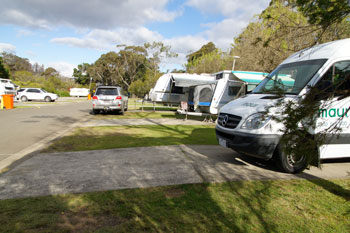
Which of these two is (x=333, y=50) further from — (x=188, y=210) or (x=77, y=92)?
(x=77, y=92)

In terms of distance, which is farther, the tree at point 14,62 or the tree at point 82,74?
the tree at point 82,74

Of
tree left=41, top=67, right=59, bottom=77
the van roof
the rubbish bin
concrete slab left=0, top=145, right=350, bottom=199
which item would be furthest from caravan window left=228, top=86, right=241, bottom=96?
tree left=41, top=67, right=59, bottom=77

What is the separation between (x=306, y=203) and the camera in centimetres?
360

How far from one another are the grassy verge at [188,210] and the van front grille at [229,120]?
4.69 feet

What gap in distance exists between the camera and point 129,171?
4832 mm

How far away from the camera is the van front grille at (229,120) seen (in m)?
5.15

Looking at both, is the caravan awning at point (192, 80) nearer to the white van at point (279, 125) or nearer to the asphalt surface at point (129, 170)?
the asphalt surface at point (129, 170)

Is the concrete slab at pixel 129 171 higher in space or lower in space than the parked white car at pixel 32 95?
lower

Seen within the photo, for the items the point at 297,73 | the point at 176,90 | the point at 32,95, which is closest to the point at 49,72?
the point at 32,95

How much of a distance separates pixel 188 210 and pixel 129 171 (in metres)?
1.88

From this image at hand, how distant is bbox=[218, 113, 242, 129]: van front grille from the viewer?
16.9 feet

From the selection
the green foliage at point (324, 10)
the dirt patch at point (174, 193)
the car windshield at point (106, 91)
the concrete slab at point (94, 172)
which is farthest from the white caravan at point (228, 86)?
the green foliage at point (324, 10)

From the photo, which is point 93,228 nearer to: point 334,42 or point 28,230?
point 28,230

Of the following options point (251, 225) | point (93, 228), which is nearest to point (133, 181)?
point (93, 228)
